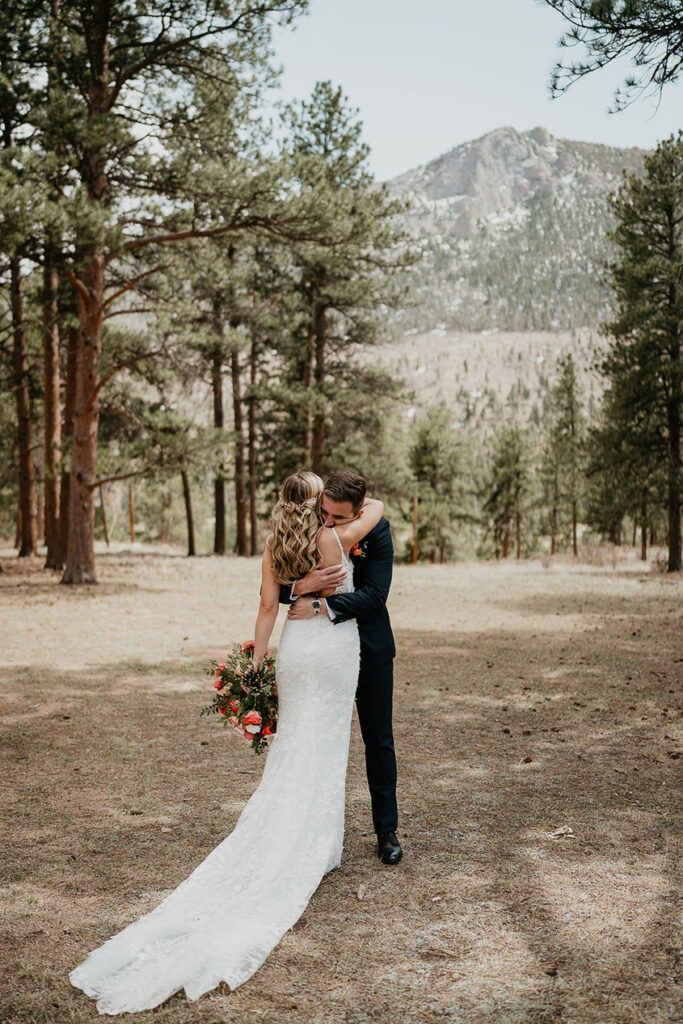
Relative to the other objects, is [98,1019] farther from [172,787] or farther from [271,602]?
[172,787]

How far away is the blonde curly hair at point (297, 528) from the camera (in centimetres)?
410

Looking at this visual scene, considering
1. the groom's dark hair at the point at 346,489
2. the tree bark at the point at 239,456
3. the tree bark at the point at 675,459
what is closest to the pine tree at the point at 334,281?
the tree bark at the point at 239,456

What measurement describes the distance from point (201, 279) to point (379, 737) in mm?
16216

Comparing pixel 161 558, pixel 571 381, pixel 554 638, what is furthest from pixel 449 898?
pixel 571 381

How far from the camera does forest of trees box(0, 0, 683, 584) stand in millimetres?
14070

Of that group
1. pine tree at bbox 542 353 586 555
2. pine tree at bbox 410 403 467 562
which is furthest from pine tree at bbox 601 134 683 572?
pine tree at bbox 410 403 467 562

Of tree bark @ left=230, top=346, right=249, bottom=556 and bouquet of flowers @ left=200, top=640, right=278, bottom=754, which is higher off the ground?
Result: tree bark @ left=230, top=346, right=249, bottom=556

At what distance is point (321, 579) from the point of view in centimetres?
416

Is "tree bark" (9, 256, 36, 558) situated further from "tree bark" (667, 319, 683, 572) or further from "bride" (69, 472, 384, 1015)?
"bride" (69, 472, 384, 1015)

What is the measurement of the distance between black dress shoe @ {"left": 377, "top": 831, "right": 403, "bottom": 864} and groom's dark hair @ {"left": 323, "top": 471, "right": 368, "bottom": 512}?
1.92 metres

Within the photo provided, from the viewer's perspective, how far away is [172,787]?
224 inches

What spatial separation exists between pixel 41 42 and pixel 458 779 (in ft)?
49.2

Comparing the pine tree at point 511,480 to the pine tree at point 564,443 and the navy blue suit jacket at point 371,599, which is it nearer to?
the pine tree at point 564,443

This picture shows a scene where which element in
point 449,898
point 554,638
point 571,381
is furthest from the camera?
point 571,381
